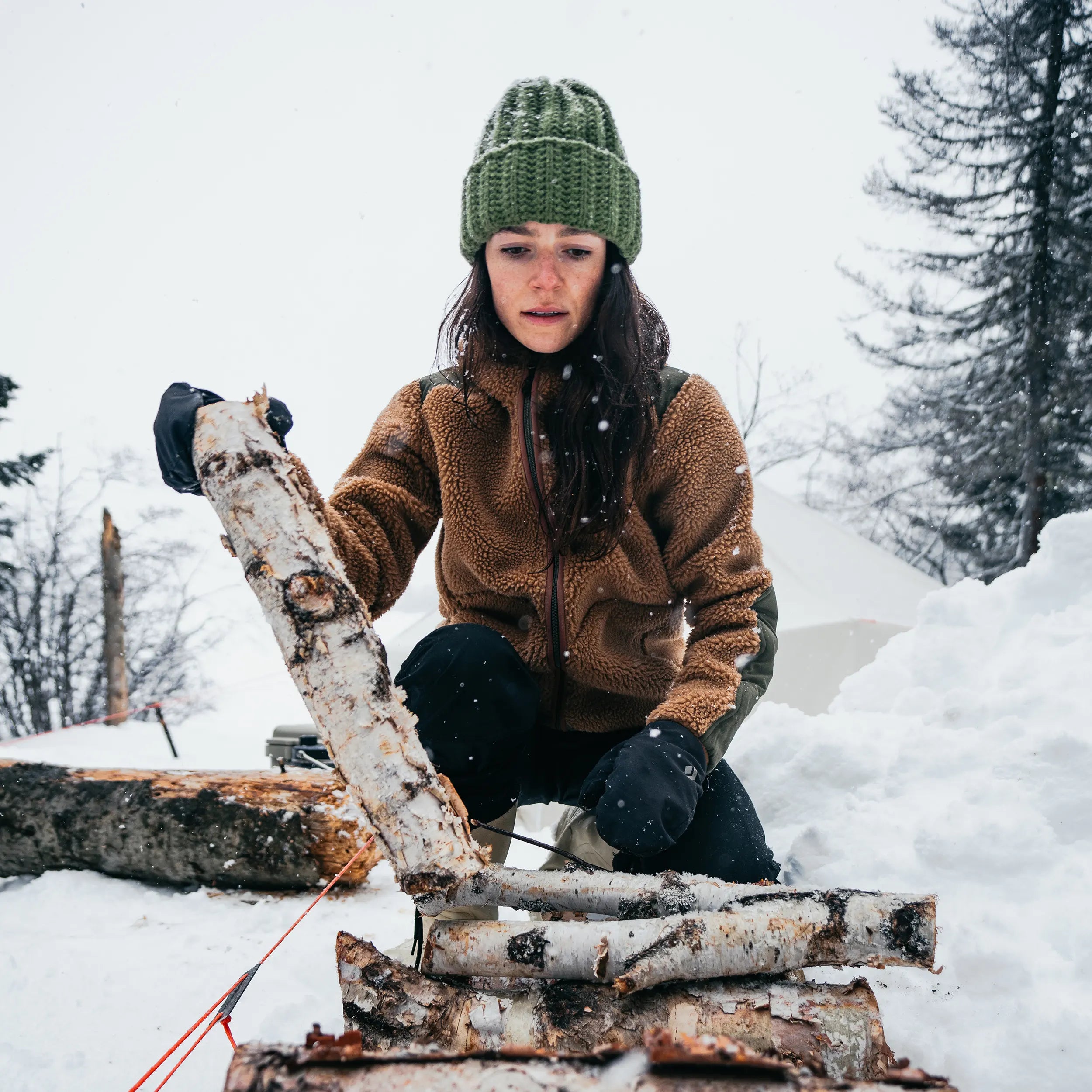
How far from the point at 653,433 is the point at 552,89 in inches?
31.1

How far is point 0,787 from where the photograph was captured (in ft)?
8.81

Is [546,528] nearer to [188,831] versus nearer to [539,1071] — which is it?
[539,1071]

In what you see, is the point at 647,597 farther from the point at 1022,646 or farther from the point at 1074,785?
the point at 1022,646

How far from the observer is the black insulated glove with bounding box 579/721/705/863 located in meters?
1.29

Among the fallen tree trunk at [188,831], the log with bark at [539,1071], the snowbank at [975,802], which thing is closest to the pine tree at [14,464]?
the fallen tree trunk at [188,831]

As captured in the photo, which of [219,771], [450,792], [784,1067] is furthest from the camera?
[219,771]

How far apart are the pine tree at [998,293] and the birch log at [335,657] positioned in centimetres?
913

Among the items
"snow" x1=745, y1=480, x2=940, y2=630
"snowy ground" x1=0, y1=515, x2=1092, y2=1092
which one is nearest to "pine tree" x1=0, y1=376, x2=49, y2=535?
"snowy ground" x1=0, y1=515, x2=1092, y2=1092

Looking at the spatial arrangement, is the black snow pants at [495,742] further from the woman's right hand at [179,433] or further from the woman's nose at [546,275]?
the woman's nose at [546,275]

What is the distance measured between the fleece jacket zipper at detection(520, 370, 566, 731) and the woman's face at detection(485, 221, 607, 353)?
0.42ft

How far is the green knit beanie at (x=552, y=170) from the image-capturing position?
5.20 feet

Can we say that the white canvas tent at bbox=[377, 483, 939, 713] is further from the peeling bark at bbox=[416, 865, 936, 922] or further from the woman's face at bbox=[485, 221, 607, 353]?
the peeling bark at bbox=[416, 865, 936, 922]

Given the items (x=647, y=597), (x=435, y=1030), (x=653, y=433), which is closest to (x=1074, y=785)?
(x=647, y=597)

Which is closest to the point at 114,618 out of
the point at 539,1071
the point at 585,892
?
the point at 585,892
